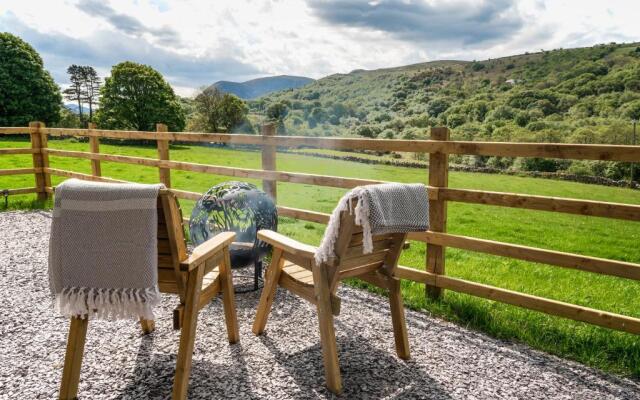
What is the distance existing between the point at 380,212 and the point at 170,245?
1.15 m

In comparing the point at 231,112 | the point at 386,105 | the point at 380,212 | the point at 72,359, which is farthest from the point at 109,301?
the point at 386,105

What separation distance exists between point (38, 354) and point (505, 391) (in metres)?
3.15

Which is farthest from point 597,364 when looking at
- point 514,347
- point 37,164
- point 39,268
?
point 37,164

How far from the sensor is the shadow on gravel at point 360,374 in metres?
2.88

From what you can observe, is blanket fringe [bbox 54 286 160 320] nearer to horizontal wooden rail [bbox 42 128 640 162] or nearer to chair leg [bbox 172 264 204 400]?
chair leg [bbox 172 264 204 400]

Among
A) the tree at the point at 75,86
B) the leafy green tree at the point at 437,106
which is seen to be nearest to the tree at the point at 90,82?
the tree at the point at 75,86

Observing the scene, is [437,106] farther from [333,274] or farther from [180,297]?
[180,297]

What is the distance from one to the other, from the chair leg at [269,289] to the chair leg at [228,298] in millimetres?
176

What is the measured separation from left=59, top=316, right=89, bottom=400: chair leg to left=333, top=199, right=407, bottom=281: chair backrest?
4.92 ft

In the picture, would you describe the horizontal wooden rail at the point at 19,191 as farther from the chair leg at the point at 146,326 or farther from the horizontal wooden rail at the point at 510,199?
the chair leg at the point at 146,326

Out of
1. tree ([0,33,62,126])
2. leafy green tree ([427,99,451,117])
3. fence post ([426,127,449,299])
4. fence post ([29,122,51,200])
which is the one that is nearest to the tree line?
tree ([0,33,62,126])

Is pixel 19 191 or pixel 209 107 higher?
pixel 209 107

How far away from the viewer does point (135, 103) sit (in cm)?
3784

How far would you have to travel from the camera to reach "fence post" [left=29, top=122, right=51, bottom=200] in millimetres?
9188
